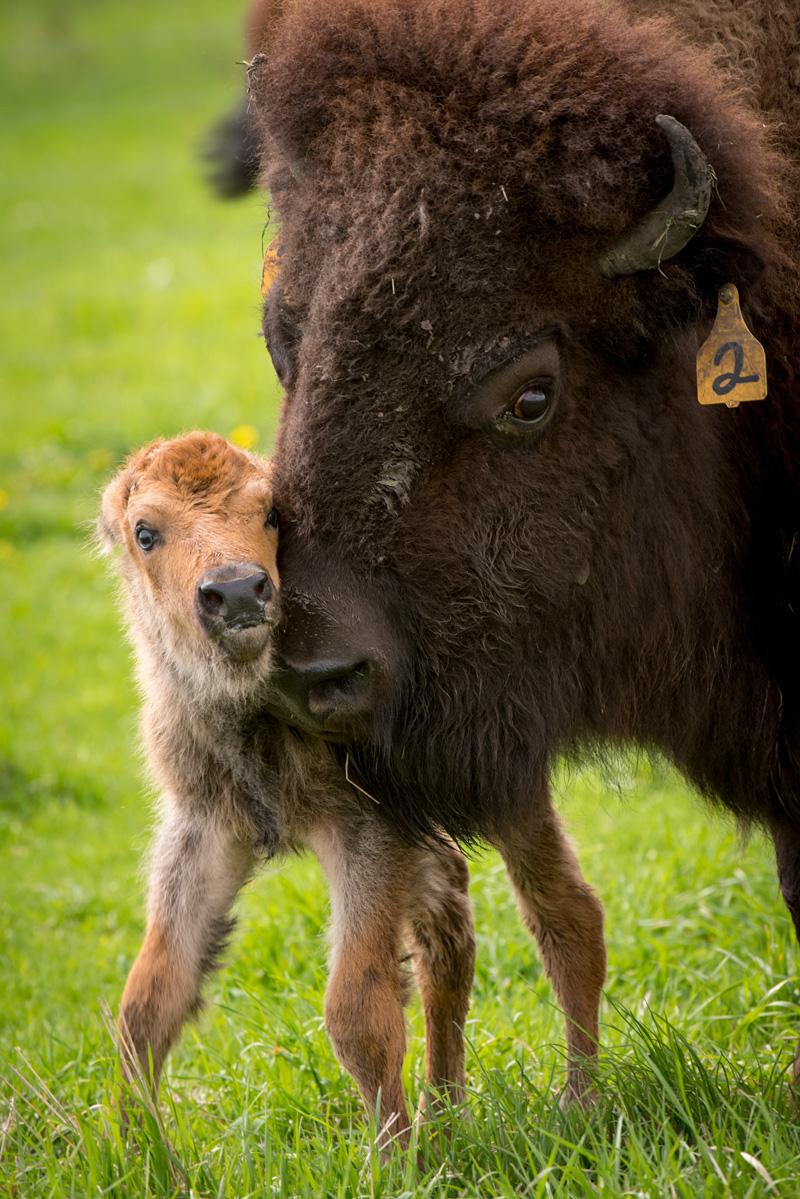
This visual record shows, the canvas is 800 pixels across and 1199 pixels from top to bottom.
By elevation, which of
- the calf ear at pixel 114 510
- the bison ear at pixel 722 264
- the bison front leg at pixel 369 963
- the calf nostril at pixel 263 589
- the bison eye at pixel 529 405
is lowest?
the bison front leg at pixel 369 963

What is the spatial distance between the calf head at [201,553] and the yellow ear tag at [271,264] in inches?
17.3

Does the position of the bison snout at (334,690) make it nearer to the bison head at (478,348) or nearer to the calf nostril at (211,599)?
the bison head at (478,348)

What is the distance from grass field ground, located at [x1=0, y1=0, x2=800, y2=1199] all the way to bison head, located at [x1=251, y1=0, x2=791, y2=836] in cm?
85

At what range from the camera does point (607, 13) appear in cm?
327

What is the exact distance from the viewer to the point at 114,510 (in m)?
3.71

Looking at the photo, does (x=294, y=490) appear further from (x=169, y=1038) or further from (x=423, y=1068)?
(x=423, y=1068)

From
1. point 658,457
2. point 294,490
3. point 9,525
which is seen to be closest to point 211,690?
point 294,490

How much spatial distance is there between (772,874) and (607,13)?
133 inches

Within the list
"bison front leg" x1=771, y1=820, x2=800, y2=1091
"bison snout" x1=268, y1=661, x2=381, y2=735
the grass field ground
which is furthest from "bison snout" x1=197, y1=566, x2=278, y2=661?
"bison front leg" x1=771, y1=820, x2=800, y2=1091

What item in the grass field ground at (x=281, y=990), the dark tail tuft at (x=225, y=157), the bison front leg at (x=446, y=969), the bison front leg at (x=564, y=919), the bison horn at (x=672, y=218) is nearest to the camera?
the bison horn at (x=672, y=218)

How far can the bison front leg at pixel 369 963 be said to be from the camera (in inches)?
133

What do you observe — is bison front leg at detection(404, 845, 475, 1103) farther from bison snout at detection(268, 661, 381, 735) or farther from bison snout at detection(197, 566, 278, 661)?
bison snout at detection(197, 566, 278, 661)

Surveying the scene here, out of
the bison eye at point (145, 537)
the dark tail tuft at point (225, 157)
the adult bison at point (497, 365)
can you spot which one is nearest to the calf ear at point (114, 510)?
the bison eye at point (145, 537)

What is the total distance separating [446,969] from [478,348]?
191cm
